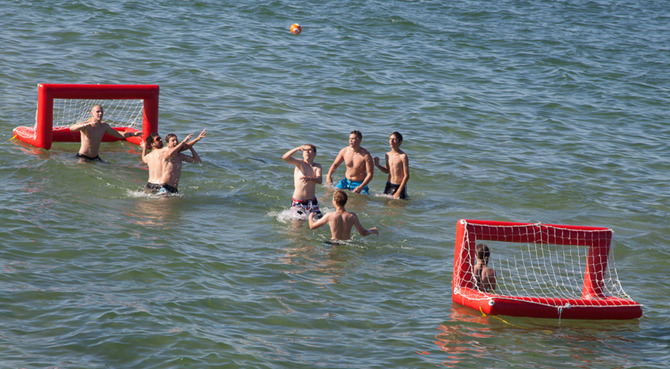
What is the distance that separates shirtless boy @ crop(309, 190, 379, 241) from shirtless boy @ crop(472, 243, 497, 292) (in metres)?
1.90

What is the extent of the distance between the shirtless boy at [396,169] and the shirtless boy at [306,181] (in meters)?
2.01

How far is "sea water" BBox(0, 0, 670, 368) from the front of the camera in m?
9.26

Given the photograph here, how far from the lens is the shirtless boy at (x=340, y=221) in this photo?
1175 cm

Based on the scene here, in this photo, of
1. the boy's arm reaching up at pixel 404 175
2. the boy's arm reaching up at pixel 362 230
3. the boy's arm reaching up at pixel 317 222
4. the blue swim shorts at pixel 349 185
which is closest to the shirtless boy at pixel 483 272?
the boy's arm reaching up at pixel 362 230

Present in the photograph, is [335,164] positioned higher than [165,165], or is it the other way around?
[335,164]

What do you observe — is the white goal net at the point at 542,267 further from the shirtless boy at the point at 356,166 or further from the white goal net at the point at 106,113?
the white goal net at the point at 106,113

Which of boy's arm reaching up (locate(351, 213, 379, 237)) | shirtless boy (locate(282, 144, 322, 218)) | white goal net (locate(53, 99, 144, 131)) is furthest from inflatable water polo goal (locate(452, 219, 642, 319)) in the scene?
white goal net (locate(53, 99, 144, 131))

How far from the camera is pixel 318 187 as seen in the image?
15.1 m

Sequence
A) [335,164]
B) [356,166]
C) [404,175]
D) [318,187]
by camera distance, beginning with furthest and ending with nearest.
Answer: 1. [318,187]
2. [335,164]
3. [356,166]
4. [404,175]

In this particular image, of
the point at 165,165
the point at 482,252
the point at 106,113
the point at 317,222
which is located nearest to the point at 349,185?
the point at 317,222

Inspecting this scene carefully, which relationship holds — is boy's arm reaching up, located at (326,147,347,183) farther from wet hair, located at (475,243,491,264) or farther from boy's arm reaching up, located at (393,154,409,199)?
wet hair, located at (475,243,491,264)

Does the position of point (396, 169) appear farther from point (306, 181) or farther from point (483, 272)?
point (483, 272)

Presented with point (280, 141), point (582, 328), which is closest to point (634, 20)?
point (280, 141)

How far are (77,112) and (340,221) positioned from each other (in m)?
8.81
